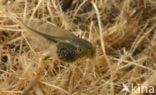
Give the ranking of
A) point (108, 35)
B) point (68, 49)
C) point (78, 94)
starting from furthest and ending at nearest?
1. point (108, 35)
2. point (78, 94)
3. point (68, 49)

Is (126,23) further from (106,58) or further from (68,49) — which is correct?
(68,49)

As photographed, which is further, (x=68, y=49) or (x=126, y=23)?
(x=126, y=23)

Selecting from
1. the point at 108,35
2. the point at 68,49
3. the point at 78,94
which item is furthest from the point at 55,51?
the point at 108,35

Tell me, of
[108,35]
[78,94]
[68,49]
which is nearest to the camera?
[68,49]

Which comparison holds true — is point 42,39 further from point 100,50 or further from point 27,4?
point 27,4

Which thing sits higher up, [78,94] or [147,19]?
[147,19]

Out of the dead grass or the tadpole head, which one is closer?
the tadpole head

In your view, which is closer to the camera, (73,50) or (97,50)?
(73,50)

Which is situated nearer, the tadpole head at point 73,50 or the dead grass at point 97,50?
the tadpole head at point 73,50
